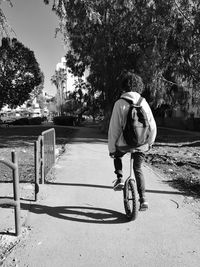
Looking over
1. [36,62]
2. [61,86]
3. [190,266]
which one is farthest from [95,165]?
[61,86]

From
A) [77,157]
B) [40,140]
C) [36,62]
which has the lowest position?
[77,157]

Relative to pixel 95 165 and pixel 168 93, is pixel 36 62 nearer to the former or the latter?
pixel 168 93

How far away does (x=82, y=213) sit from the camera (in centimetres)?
524

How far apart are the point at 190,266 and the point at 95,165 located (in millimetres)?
6385

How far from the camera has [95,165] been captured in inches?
386

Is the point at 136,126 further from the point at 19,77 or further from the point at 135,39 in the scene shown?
the point at 19,77

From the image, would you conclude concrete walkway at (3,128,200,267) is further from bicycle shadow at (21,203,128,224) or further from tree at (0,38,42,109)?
tree at (0,38,42,109)

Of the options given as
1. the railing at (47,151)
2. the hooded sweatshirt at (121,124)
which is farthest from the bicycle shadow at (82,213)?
the railing at (47,151)

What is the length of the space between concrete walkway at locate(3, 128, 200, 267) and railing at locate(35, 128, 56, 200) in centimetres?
30

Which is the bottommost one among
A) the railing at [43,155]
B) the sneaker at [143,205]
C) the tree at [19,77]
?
the sneaker at [143,205]

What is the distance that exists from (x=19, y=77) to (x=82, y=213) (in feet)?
138

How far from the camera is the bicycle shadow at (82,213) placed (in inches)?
194

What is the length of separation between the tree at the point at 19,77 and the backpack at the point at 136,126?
39.8 m

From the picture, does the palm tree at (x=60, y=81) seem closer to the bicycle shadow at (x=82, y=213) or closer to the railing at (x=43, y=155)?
the railing at (x=43, y=155)
